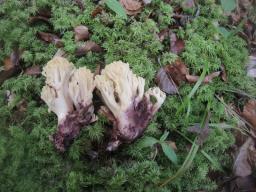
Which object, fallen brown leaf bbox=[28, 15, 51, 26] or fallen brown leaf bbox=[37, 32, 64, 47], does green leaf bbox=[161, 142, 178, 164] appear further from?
fallen brown leaf bbox=[28, 15, 51, 26]

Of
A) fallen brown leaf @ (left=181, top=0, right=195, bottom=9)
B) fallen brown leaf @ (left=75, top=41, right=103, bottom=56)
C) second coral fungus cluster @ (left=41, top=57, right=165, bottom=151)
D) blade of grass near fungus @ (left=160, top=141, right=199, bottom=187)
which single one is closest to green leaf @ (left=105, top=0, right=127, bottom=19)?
fallen brown leaf @ (left=75, top=41, right=103, bottom=56)

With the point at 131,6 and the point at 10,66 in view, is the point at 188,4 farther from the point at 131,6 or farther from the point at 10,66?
the point at 10,66

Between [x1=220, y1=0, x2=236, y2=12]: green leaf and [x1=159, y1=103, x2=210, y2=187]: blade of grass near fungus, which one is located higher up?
[x1=220, y1=0, x2=236, y2=12]: green leaf

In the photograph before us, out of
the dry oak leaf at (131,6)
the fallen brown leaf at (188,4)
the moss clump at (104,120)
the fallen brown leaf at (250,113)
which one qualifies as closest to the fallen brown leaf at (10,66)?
the moss clump at (104,120)

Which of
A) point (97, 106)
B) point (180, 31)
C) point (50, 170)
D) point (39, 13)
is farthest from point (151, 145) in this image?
point (39, 13)

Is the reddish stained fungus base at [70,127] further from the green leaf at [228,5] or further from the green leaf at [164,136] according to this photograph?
the green leaf at [228,5]

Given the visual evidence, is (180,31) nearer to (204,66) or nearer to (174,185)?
(204,66)
